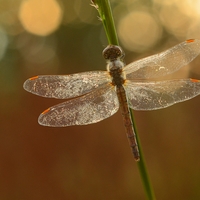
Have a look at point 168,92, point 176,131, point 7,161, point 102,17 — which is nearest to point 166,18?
point 176,131

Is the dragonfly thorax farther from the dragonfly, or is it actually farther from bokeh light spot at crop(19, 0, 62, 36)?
bokeh light spot at crop(19, 0, 62, 36)

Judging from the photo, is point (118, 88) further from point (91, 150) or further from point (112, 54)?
point (91, 150)

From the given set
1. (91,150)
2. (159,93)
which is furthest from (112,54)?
(91,150)

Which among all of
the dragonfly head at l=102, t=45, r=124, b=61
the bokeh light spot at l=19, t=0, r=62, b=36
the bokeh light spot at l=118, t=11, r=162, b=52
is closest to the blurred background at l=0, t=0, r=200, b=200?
the bokeh light spot at l=118, t=11, r=162, b=52

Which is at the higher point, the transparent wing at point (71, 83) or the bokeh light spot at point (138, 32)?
the bokeh light spot at point (138, 32)

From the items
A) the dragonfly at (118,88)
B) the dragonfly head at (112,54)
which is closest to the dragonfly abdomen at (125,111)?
the dragonfly at (118,88)

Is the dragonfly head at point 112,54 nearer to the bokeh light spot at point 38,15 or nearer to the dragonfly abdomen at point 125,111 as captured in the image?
the dragonfly abdomen at point 125,111

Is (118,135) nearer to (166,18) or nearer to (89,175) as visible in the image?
(89,175)
